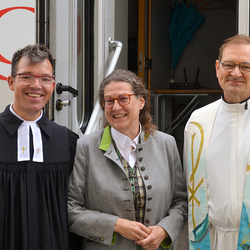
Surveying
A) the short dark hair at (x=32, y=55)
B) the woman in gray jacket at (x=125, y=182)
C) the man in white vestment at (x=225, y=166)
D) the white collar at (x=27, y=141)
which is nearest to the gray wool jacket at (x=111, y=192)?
the woman in gray jacket at (x=125, y=182)

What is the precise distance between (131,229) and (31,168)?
0.49 m

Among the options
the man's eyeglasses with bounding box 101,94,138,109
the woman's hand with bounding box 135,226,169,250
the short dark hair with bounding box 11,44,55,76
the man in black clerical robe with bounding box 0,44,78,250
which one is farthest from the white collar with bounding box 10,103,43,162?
the woman's hand with bounding box 135,226,169,250

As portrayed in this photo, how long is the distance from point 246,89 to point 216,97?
4478 millimetres

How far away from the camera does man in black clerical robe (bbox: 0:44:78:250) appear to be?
6.30 feet

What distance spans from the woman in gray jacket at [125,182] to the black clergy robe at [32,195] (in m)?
0.09

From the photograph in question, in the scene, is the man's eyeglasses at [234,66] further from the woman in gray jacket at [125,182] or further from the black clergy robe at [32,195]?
the black clergy robe at [32,195]

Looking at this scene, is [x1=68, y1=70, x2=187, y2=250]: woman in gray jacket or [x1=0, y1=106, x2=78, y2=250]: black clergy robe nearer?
[x1=0, y1=106, x2=78, y2=250]: black clergy robe

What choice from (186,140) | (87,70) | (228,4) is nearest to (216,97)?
A: (228,4)

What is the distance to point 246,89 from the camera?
2.11m

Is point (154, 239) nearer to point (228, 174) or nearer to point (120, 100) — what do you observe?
point (228, 174)

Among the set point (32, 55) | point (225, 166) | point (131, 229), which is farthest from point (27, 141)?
point (225, 166)

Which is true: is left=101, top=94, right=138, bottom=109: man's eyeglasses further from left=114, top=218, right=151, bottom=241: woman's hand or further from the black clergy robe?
left=114, top=218, right=151, bottom=241: woman's hand

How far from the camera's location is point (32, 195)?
195 centimetres

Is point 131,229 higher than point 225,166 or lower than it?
lower
